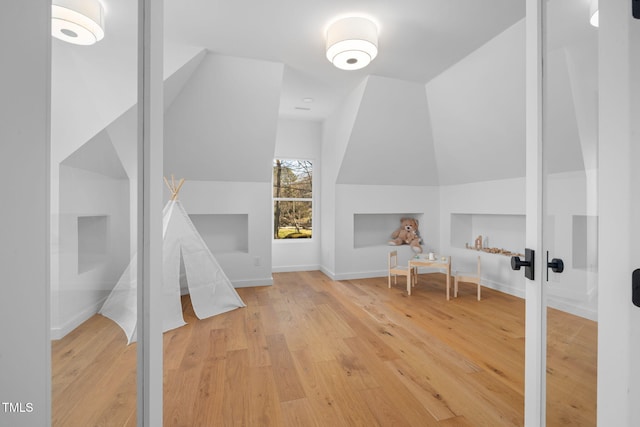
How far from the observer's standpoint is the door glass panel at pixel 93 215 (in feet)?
1.49

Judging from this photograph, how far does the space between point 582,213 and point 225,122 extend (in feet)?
12.0

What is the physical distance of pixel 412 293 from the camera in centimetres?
384

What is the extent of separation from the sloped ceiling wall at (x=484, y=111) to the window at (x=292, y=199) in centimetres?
240

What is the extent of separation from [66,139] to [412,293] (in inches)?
156

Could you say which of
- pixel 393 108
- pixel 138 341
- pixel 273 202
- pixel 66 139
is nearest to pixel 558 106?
pixel 66 139

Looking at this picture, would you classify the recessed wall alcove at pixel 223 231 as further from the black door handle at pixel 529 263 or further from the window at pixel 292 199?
the black door handle at pixel 529 263

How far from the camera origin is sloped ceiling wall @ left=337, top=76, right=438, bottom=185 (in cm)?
374

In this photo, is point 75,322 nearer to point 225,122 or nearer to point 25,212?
point 25,212

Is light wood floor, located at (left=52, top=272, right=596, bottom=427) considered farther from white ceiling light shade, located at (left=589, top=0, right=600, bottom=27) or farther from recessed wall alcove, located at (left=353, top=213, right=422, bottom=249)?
recessed wall alcove, located at (left=353, top=213, right=422, bottom=249)

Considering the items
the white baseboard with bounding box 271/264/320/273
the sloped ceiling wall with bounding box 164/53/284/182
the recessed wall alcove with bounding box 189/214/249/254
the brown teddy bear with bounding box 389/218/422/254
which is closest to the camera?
the sloped ceiling wall with bounding box 164/53/284/182

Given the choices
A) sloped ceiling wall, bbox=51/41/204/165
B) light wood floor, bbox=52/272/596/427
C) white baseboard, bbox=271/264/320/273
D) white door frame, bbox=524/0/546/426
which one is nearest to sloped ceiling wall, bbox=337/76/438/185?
white baseboard, bbox=271/264/320/273

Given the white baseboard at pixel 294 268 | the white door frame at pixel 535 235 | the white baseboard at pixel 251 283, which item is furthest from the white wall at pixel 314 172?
the white door frame at pixel 535 235

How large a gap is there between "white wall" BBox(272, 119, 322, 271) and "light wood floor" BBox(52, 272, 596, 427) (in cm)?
183

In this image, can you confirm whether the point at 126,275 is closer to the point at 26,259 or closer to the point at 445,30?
the point at 26,259
